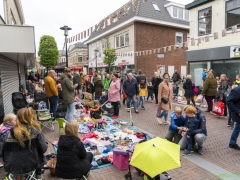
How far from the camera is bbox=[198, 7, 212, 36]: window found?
12836mm

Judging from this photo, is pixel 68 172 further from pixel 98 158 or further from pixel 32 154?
pixel 98 158

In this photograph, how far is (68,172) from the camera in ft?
9.46

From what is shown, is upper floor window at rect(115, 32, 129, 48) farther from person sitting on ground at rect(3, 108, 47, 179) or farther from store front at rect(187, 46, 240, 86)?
person sitting on ground at rect(3, 108, 47, 179)

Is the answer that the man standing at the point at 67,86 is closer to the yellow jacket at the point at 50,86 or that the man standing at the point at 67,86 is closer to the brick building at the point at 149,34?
the yellow jacket at the point at 50,86

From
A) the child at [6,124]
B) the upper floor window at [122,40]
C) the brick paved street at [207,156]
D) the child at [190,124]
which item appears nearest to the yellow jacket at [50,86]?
the brick paved street at [207,156]

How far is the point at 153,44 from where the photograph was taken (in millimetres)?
21672

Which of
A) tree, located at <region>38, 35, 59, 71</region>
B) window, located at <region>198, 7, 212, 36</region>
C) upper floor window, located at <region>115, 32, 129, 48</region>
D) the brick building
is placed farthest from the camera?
tree, located at <region>38, 35, 59, 71</region>

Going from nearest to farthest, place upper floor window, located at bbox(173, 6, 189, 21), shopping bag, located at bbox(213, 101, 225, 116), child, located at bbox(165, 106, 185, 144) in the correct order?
child, located at bbox(165, 106, 185, 144)
shopping bag, located at bbox(213, 101, 225, 116)
upper floor window, located at bbox(173, 6, 189, 21)

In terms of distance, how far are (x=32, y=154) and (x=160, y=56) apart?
20.8 meters

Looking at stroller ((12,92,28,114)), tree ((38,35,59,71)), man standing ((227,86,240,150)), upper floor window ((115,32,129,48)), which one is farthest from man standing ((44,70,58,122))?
tree ((38,35,59,71))

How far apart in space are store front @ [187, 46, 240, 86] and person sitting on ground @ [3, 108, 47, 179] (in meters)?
11.3

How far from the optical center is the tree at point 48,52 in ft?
133

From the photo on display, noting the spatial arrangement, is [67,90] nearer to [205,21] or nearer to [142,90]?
[142,90]

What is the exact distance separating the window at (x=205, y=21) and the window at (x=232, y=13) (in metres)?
1.20
